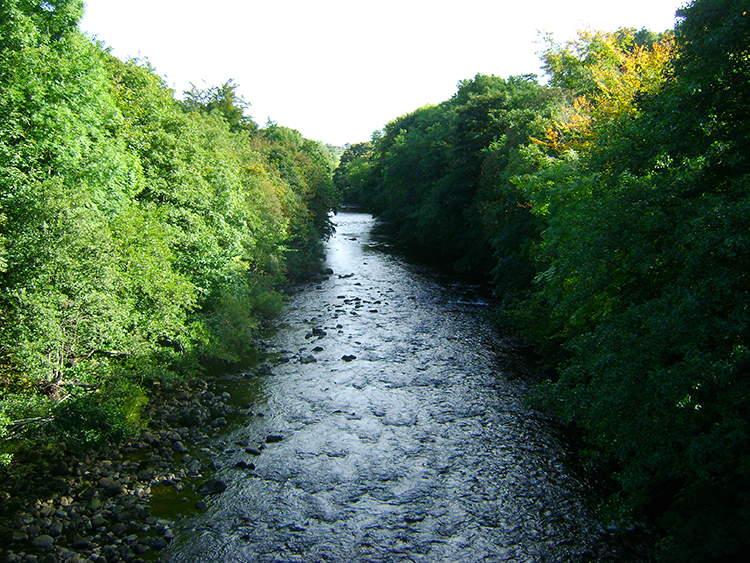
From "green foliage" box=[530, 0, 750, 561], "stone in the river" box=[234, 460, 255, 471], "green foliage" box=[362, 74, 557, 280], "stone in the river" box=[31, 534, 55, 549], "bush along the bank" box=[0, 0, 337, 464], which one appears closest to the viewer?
"green foliage" box=[530, 0, 750, 561]

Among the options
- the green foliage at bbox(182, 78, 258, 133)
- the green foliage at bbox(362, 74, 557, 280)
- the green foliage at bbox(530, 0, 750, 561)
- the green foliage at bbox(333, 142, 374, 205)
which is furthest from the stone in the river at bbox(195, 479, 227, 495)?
the green foliage at bbox(333, 142, 374, 205)

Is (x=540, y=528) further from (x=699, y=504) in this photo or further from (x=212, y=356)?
(x=212, y=356)

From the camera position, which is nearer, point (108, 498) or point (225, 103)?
point (108, 498)

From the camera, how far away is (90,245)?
13.3 metres

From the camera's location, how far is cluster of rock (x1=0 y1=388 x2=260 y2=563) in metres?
10.9

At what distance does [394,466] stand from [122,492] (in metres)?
7.61

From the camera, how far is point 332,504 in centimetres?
1288

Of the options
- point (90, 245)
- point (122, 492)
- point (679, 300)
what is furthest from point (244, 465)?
point (679, 300)

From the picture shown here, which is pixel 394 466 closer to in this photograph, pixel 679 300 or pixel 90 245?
pixel 679 300

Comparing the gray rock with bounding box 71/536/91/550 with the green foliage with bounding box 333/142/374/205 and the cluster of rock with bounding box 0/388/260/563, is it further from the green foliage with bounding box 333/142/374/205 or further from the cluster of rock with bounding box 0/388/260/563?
the green foliage with bounding box 333/142/374/205

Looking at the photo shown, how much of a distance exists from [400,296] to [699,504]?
24424 millimetres

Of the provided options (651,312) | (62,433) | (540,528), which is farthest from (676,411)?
(62,433)

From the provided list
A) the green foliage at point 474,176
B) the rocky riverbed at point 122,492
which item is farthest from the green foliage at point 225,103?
the rocky riverbed at point 122,492

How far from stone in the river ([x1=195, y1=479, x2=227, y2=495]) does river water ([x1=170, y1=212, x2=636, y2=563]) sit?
184mm
